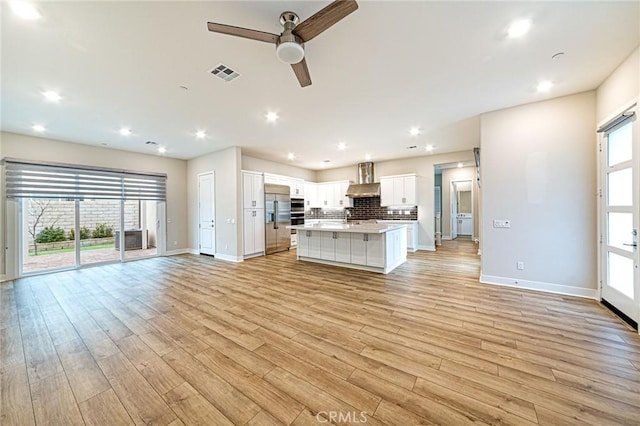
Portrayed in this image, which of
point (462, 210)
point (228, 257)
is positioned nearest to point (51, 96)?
point (228, 257)

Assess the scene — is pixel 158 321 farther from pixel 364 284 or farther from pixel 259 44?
pixel 259 44

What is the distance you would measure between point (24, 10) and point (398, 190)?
7.72 metres

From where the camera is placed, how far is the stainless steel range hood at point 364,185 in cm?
810

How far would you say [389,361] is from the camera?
202 centimetres

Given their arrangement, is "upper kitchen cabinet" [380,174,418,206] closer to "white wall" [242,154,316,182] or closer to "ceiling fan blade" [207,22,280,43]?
"white wall" [242,154,316,182]

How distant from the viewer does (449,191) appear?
9.70m

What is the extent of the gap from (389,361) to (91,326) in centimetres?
340

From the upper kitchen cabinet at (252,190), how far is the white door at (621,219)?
681 cm

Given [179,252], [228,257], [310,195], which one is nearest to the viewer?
[228,257]

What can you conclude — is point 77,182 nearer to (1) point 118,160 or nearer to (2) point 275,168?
(1) point 118,160

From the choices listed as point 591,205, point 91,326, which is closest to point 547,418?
point 591,205

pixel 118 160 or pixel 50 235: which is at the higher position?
pixel 118 160

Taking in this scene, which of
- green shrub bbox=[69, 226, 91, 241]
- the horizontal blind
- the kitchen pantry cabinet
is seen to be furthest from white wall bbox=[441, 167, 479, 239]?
green shrub bbox=[69, 226, 91, 241]

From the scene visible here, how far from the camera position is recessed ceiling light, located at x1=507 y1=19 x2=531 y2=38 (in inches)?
82.1
